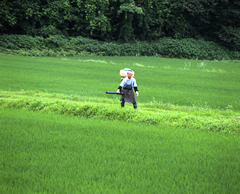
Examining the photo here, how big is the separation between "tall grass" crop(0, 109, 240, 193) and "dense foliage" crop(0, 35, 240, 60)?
21.3 m

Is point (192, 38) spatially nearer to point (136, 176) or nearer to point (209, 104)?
point (209, 104)

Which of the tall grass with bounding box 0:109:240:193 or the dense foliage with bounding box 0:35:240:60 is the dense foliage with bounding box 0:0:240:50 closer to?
the dense foliage with bounding box 0:35:240:60

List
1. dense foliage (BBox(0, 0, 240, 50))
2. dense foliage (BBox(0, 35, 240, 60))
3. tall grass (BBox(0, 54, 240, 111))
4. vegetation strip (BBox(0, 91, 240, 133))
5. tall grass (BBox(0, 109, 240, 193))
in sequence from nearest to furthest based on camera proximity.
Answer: tall grass (BBox(0, 109, 240, 193)), vegetation strip (BBox(0, 91, 240, 133)), tall grass (BBox(0, 54, 240, 111)), dense foliage (BBox(0, 35, 240, 60)), dense foliage (BBox(0, 0, 240, 50))

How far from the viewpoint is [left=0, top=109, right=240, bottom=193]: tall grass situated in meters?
3.16

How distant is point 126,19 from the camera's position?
36.3 meters

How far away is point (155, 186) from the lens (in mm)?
3180

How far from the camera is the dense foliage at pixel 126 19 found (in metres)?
30.8

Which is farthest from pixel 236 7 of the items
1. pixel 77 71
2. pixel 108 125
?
pixel 108 125

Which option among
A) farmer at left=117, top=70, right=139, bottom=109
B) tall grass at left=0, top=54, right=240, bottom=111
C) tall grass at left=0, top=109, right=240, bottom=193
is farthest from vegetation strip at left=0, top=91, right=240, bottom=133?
tall grass at left=0, top=54, right=240, bottom=111

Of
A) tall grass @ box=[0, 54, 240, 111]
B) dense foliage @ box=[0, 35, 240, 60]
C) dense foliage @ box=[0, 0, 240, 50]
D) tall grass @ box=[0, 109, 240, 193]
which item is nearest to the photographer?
tall grass @ box=[0, 109, 240, 193]

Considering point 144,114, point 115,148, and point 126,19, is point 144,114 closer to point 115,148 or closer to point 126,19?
point 115,148

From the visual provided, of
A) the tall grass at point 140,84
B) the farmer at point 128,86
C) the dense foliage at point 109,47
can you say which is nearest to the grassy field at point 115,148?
the tall grass at point 140,84

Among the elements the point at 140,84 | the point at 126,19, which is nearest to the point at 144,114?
the point at 140,84

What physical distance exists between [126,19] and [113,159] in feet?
113
